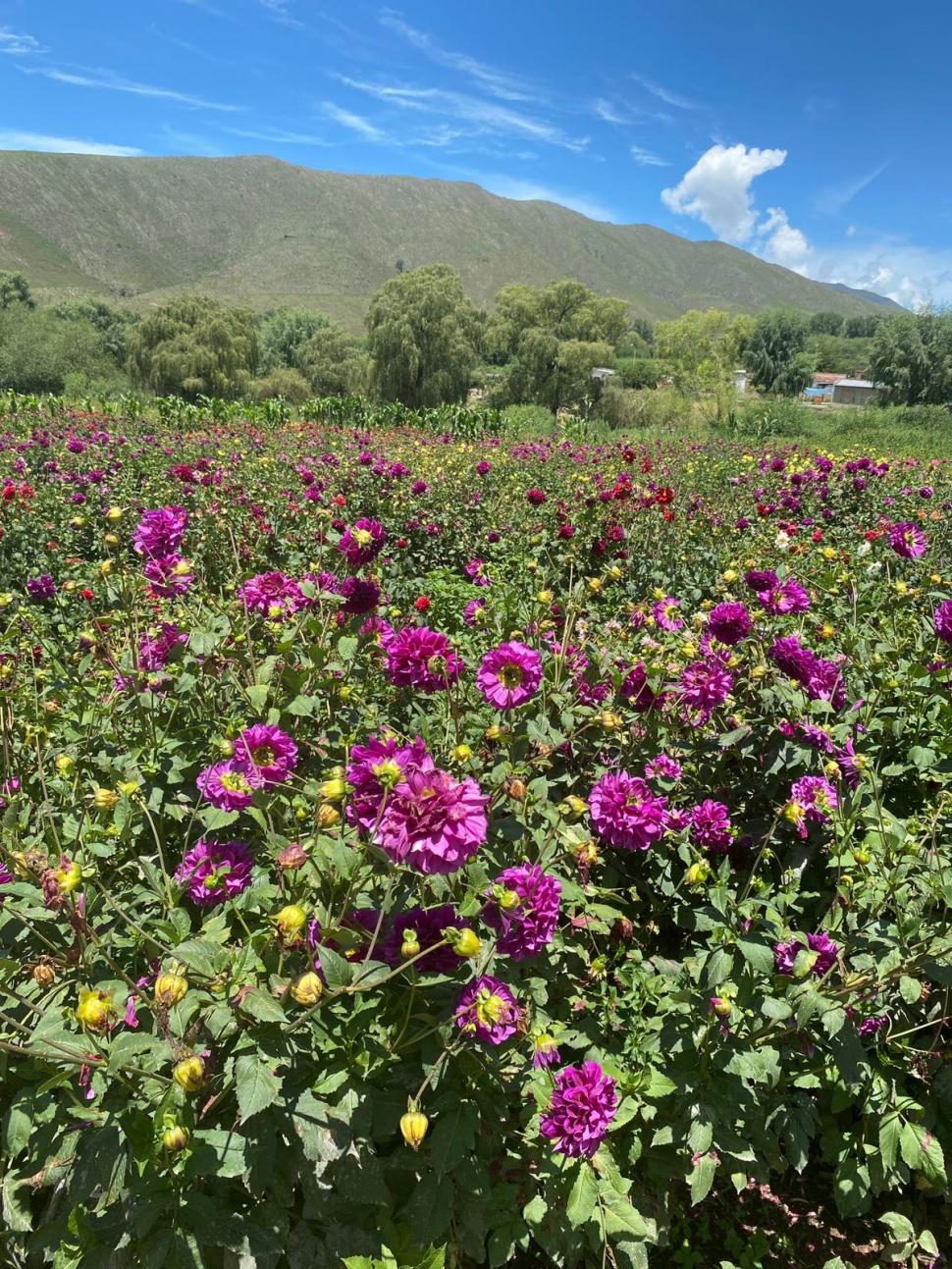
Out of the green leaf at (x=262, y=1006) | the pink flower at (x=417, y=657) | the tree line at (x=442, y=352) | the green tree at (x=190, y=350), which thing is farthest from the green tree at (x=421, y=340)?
the green leaf at (x=262, y=1006)

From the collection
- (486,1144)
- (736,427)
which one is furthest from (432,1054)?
(736,427)

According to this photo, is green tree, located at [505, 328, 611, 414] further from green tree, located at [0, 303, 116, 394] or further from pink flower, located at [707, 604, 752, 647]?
pink flower, located at [707, 604, 752, 647]

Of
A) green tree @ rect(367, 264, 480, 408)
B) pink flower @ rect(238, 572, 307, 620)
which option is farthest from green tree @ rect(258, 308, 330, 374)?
pink flower @ rect(238, 572, 307, 620)

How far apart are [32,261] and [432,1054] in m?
146

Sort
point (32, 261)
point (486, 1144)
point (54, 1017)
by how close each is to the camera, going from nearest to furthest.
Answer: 1. point (54, 1017)
2. point (486, 1144)
3. point (32, 261)

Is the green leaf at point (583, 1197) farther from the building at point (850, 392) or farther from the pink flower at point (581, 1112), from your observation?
the building at point (850, 392)

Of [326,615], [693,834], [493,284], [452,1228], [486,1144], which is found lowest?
[452,1228]

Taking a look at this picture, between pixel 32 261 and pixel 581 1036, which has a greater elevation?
pixel 32 261

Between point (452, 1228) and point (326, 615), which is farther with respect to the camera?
point (326, 615)

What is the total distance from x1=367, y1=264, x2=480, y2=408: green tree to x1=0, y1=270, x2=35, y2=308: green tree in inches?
1772

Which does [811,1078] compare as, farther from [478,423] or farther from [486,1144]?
[478,423]

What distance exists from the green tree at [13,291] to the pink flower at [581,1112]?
7524cm

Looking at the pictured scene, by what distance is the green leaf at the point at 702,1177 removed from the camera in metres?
1.47

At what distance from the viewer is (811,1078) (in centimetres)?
160
